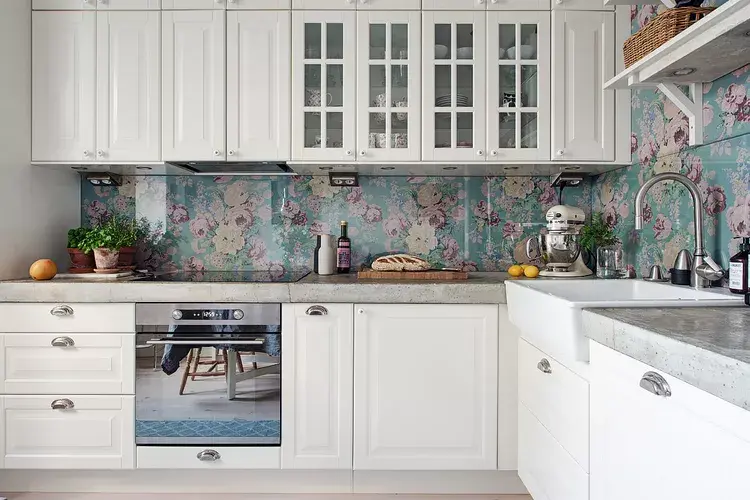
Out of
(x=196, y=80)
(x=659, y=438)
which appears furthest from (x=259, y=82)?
(x=659, y=438)

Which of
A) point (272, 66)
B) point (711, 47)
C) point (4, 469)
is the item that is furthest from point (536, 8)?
point (4, 469)

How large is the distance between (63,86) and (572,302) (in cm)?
241

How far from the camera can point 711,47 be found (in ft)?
4.67

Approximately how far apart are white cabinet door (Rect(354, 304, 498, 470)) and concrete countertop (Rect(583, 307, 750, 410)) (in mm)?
896

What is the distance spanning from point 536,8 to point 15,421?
288cm

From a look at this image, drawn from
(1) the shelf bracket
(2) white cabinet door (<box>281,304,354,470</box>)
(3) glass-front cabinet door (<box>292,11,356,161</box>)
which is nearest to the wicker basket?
(1) the shelf bracket

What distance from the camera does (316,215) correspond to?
2.77m

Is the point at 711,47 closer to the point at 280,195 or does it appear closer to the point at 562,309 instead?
the point at 562,309

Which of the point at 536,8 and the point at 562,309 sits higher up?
the point at 536,8

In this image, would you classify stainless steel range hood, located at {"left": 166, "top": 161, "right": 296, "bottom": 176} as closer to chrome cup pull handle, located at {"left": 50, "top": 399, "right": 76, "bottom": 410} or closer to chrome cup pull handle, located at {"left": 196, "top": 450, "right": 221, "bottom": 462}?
chrome cup pull handle, located at {"left": 50, "top": 399, "right": 76, "bottom": 410}

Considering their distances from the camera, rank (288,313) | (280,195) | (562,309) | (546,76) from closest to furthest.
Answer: (562,309)
(288,313)
(546,76)
(280,195)

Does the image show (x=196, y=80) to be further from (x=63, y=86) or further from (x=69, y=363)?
(x=69, y=363)

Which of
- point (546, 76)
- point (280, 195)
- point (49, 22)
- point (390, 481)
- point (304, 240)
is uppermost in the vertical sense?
point (49, 22)

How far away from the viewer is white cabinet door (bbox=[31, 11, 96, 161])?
7.80 ft
